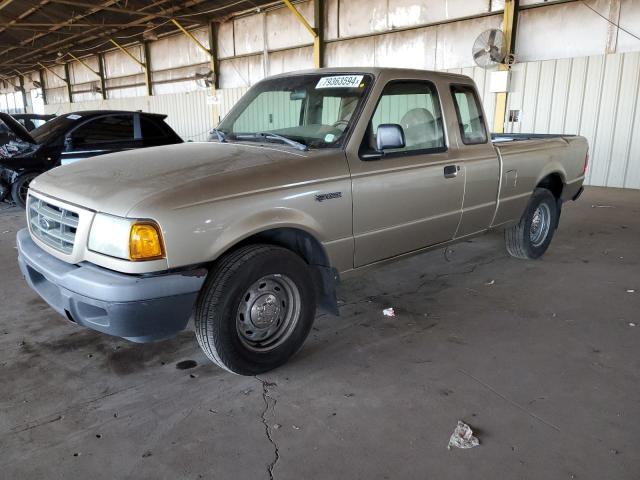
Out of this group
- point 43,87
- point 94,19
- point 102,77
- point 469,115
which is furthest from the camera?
point 43,87

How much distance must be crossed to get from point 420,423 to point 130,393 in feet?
5.31

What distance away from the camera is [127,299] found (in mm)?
2344

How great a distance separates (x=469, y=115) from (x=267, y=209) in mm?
2337

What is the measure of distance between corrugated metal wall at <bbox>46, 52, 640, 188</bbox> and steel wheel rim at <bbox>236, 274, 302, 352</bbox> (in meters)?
9.23

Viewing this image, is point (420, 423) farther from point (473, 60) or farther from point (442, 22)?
point (442, 22)

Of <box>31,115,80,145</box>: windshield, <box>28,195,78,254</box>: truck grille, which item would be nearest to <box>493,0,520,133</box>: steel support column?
<box>31,115,80,145</box>: windshield

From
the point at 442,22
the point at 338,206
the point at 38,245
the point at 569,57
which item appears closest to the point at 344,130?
the point at 338,206

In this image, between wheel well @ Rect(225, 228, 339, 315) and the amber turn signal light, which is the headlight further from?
wheel well @ Rect(225, 228, 339, 315)

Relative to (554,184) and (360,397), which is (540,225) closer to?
(554,184)

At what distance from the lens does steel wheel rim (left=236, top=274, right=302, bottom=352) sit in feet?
9.27

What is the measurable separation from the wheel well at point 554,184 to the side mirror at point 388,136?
105 inches

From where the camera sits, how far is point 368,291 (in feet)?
14.3

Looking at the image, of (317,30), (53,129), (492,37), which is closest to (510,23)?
(492,37)

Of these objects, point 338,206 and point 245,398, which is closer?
point 245,398
